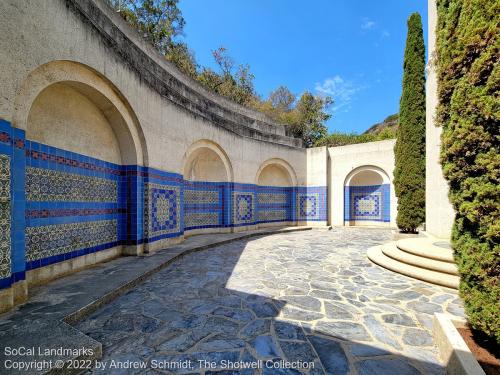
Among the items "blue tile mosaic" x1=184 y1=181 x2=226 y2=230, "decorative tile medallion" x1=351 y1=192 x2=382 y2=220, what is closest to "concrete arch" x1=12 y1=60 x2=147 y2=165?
"blue tile mosaic" x1=184 y1=181 x2=226 y2=230

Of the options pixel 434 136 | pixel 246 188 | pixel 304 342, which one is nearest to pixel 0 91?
pixel 304 342

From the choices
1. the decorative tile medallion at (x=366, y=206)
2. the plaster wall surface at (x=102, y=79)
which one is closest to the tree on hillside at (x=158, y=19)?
the plaster wall surface at (x=102, y=79)

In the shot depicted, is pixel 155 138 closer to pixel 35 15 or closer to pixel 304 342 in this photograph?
pixel 35 15

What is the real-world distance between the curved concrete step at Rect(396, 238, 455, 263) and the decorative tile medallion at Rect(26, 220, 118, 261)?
7065 millimetres

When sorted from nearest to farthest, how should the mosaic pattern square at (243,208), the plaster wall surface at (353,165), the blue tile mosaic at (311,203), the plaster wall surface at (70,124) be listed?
1. the plaster wall surface at (70,124)
2. the mosaic pattern square at (243,208)
3. the plaster wall surface at (353,165)
4. the blue tile mosaic at (311,203)

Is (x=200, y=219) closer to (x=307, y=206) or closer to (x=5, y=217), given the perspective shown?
(x=307, y=206)

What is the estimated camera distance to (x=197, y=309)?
11.8ft

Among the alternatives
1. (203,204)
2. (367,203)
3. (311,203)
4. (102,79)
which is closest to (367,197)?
(367,203)

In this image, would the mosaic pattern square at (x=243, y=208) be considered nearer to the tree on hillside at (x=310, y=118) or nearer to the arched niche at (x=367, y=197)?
the arched niche at (x=367, y=197)

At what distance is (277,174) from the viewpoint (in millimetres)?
13781

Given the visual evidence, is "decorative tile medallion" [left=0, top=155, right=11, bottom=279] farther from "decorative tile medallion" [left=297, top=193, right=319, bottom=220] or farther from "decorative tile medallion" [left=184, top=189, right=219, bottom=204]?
"decorative tile medallion" [left=297, top=193, right=319, bottom=220]

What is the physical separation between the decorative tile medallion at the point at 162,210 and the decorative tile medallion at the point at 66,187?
3.01 ft

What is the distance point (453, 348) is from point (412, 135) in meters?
9.18

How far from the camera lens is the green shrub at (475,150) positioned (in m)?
2.16
